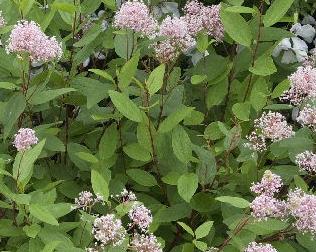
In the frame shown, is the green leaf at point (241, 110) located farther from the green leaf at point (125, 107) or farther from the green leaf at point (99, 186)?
the green leaf at point (99, 186)

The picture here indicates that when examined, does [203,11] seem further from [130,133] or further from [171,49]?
[130,133]

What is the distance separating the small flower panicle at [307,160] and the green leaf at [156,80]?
38 centimetres

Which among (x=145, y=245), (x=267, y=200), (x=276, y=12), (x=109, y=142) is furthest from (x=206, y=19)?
(x=145, y=245)

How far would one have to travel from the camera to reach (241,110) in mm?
1775

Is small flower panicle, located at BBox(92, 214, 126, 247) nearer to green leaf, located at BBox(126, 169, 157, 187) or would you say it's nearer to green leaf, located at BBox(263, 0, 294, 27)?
green leaf, located at BBox(126, 169, 157, 187)

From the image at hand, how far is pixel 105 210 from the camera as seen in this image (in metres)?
1.70

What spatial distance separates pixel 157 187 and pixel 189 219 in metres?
0.16

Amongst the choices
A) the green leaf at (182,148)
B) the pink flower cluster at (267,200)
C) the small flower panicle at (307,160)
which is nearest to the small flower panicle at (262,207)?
the pink flower cluster at (267,200)

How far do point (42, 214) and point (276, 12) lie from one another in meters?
0.89

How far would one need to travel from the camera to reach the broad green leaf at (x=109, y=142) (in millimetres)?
1714

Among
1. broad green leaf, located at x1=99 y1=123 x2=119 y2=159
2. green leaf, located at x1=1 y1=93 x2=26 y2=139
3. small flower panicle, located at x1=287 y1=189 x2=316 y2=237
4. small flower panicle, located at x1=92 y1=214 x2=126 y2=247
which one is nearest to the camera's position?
small flower panicle, located at x1=92 y1=214 x2=126 y2=247

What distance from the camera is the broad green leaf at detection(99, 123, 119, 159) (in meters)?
1.71

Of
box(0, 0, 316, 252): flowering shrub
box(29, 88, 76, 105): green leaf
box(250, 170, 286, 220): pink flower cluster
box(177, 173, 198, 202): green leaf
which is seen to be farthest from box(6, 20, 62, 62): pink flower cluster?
box(250, 170, 286, 220): pink flower cluster

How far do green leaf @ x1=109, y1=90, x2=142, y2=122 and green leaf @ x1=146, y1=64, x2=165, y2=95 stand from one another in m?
0.06
